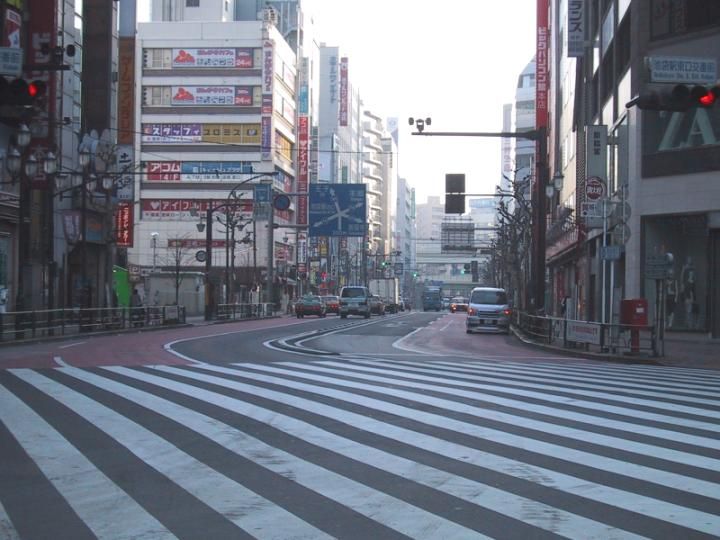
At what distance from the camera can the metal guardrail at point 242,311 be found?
5462 centimetres

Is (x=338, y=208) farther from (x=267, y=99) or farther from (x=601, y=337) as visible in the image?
(x=267, y=99)

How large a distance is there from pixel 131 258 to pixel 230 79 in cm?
2075

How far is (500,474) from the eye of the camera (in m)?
8.17

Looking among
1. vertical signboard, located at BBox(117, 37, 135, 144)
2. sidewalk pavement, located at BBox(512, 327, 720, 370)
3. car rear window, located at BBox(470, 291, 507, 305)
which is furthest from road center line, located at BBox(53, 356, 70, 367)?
vertical signboard, located at BBox(117, 37, 135, 144)

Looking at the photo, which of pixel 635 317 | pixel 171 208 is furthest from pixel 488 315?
pixel 171 208

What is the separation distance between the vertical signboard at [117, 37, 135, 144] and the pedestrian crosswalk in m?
34.6

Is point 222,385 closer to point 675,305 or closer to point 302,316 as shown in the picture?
point 675,305

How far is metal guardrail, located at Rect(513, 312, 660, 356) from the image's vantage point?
23.7 metres

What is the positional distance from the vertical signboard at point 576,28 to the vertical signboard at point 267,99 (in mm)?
49762

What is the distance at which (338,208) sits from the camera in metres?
49.1

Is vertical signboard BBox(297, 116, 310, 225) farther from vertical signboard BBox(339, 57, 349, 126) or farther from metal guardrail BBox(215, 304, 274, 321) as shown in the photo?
vertical signboard BBox(339, 57, 349, 126)

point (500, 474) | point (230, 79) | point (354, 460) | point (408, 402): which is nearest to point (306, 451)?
point (354, 460)

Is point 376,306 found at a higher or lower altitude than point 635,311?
lower

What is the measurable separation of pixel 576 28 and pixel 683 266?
1804 centimetres
